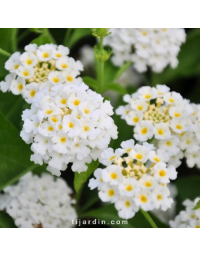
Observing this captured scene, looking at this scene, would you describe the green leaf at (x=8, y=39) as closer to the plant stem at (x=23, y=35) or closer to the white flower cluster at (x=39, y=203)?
the plant stem at (x=23, y=35)

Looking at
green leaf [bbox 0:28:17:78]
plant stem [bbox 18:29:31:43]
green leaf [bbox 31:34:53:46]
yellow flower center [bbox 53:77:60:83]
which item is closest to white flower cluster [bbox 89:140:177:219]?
yellow flower center [bbox 53:77:60:83]

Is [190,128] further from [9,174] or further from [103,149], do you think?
[9,174]

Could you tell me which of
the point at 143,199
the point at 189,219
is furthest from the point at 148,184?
the point at 189,219

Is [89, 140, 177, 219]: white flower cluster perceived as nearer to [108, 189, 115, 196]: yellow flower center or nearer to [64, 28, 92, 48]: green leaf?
[108, 189, 115, 196]: yellow flower center

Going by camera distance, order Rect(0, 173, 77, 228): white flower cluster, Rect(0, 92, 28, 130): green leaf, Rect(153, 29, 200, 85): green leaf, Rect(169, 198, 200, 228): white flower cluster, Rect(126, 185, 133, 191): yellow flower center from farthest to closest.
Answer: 1. Rect(153, 29, 200, 85): green leaf
2. Rect(0, 92, 28, 130): green leaf
3. Rect(0, 173, 77, 228): white flower cluster
4. Rect(169, 198, 200, 228): white flower cluster
5. Rect(126, 185, 133, 191): yellow flower center

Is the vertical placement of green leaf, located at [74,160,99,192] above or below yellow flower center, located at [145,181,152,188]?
above

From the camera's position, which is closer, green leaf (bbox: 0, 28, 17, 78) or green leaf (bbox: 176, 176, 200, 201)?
green leaf (bbox: 0, 28, 17, 78)

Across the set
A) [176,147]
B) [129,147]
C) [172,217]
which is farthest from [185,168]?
[129,147]
